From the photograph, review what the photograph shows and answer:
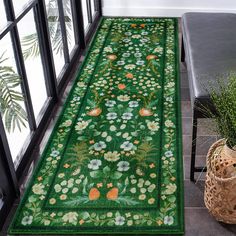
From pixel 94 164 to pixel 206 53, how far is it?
102 centimetres

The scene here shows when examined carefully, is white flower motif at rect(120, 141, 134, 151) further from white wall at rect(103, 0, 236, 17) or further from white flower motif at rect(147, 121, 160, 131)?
white wall at rect(103, 0, 236, 17)

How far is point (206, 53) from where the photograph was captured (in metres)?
2.47

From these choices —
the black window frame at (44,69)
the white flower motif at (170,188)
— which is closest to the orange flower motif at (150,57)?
the black window frame at (44,69)

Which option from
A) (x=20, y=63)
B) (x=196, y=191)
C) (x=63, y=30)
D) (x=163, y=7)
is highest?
(x=20, y=63)

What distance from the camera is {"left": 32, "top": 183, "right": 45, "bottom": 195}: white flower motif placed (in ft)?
7.22

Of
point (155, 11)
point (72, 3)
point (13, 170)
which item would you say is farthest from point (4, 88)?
point (155, 11)

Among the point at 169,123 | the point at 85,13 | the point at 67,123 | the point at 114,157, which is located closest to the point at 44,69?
the point at 67,123

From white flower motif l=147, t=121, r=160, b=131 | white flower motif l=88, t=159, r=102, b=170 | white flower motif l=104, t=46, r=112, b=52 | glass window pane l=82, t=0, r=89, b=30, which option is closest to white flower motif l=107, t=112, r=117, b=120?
white flower motif l=147, t=121, r=160, b=131

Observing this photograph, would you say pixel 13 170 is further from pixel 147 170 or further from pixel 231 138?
pixel 231 138

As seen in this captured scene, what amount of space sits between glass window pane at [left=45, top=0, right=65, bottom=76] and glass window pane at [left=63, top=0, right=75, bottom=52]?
26cm

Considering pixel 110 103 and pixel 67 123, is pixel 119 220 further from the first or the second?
pixel 110 103

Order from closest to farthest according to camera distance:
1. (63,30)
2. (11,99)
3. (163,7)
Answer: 1. (11,99)
2. (63,30)
3. (163,7)

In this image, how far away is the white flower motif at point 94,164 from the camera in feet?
7.70

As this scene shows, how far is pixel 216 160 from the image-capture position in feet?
5.96
